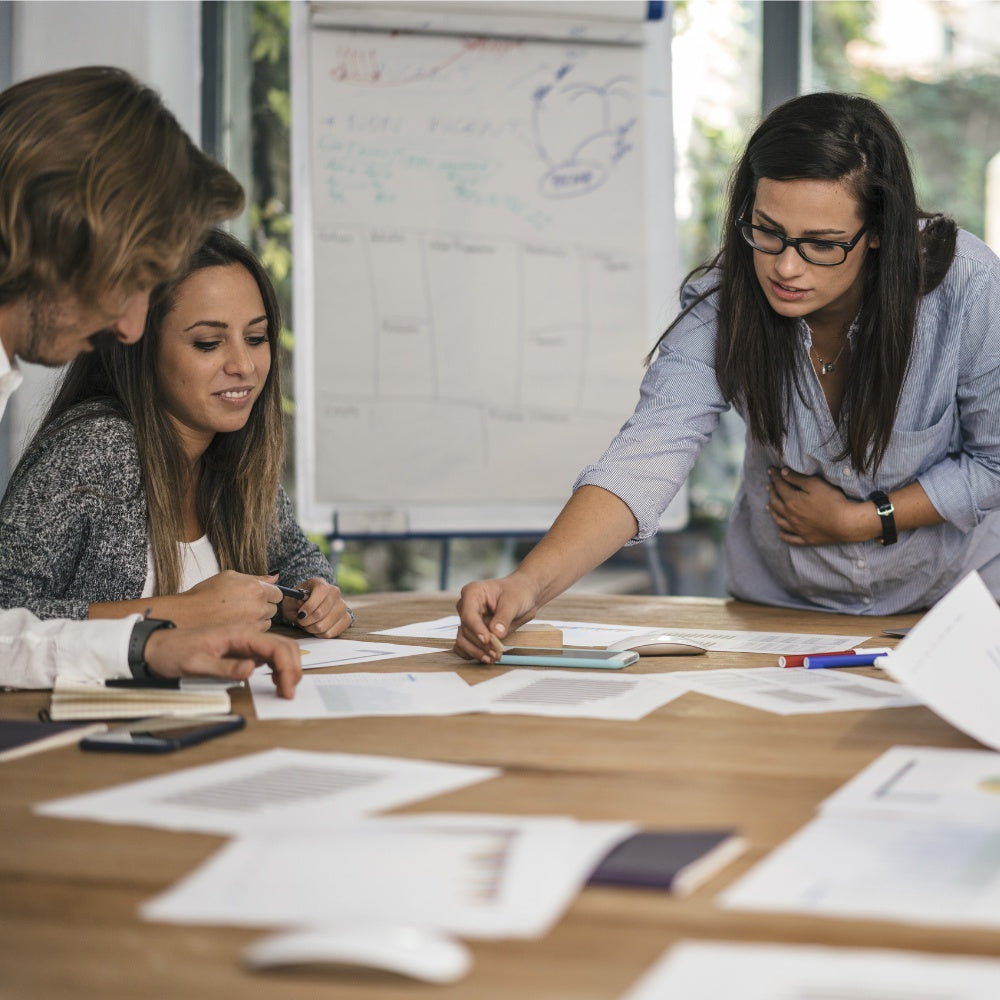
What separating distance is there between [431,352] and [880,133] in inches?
58.6

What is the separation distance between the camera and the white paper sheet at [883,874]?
0.64m

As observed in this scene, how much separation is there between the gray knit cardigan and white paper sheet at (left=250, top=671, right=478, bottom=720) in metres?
0.44

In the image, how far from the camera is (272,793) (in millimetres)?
867

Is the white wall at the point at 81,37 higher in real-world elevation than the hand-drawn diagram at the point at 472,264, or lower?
higher

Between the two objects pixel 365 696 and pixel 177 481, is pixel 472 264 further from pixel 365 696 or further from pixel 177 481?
pixel 365 696

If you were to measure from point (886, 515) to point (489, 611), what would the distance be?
2.14 ft

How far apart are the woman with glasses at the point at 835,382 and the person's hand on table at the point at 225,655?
18.5 inches

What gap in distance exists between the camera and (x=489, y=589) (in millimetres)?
1480

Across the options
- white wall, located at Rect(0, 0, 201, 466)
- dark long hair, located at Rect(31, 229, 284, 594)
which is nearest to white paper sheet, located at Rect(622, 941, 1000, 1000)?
dark long hair, located at Rect(31, 229, 284, 594)

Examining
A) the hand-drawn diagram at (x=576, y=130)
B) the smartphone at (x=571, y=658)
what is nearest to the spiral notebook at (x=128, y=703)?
the smartphone at (x=571, y=658)

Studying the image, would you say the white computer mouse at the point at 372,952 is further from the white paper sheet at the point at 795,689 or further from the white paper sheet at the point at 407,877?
the white paper sheet at the point at 795,689

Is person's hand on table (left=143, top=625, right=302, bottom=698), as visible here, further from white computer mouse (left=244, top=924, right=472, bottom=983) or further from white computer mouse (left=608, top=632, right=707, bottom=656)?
white computer mouse (left=244, top=924, right=472, bottom=983)

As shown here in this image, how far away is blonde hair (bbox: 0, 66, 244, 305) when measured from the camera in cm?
118

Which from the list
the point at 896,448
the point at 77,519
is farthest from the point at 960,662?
the point at 77,519
